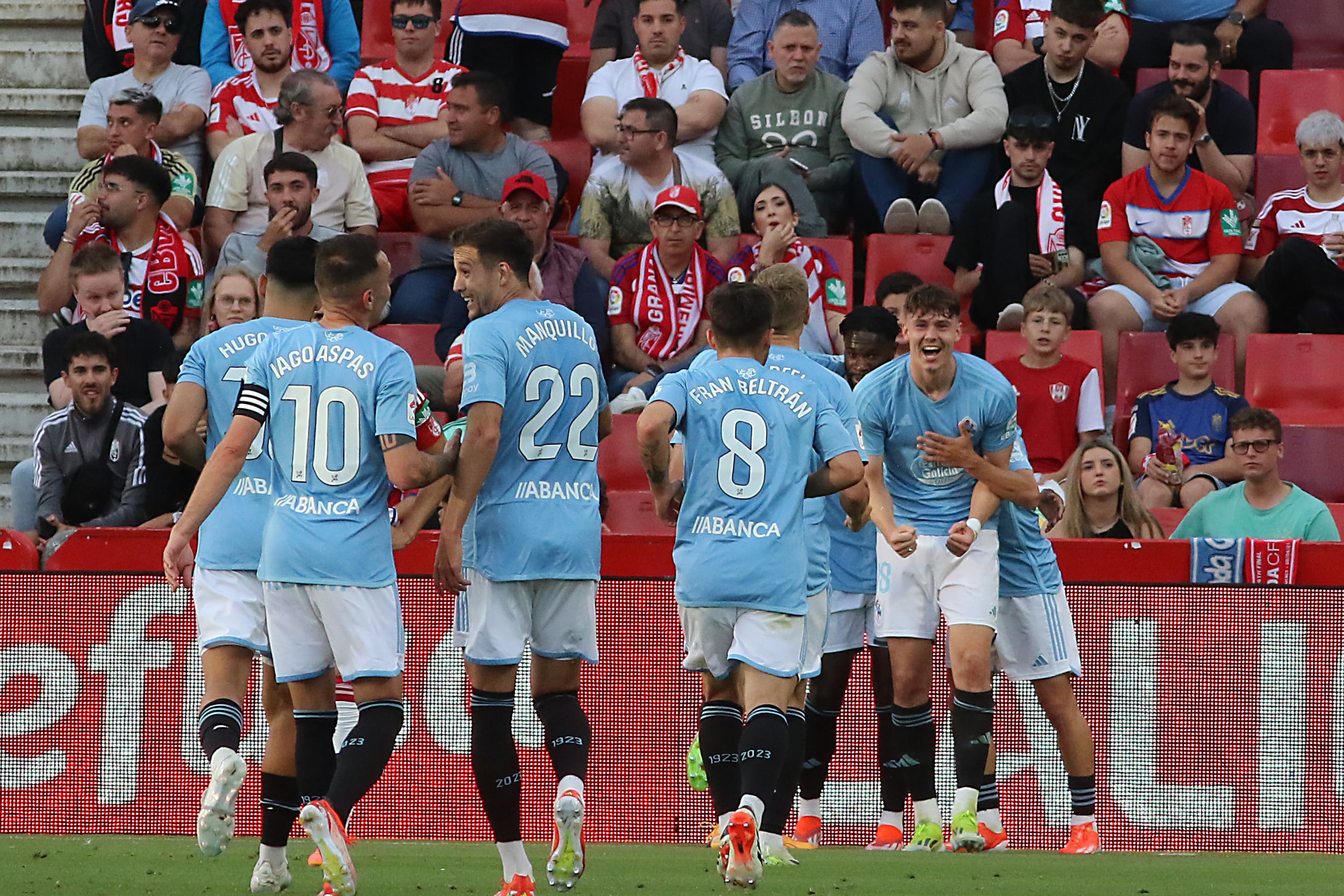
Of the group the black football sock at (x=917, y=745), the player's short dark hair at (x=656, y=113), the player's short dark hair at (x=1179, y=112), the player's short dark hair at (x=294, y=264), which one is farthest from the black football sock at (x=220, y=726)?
the player's short dark hair at (x=1179, y=112)

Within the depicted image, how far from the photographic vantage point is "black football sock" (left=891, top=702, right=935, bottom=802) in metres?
7.57

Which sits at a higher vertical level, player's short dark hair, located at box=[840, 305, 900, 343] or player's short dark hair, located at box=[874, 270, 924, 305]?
player's short dark hair, located at box=[874, 270, 924, 305]

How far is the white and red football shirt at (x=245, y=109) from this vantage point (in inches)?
481

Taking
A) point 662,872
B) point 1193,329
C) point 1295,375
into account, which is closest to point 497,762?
point 662,872

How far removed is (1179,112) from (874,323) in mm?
3683

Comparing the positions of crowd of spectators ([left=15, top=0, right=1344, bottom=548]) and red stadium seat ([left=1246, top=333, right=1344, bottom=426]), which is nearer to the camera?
crowd of spectators ([left=15, top=0, right=1344, bottom=548])

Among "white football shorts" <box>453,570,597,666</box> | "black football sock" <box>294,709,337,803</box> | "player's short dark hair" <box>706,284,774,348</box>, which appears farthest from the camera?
"player's short dark hair" <box>706,284,774,348</box>

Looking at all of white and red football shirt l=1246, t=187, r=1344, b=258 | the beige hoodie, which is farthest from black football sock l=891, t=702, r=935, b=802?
white and red football shirt l=1246, t=187, r=1344, b=258

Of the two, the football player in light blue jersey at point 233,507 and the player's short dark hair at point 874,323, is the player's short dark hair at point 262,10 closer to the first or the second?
the player's short dark hair at point 874,323

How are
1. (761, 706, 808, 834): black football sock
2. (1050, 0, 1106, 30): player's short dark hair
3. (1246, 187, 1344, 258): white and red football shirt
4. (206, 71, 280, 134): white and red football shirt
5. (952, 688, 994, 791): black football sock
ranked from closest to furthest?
(761, 706, 808, 834): black football sock → (952, 688, 994, 791): black football sock → (1246, 187, 1344, 258): white and red football shirt → (1050, 0, 1106, 30): player's short dark hair → (206, 71, 280, 134): white and red football shirt

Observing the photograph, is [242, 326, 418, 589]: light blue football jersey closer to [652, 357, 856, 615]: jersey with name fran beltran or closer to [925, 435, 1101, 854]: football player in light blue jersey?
[652, 357, 856, 615]: jersey with name fran beltran

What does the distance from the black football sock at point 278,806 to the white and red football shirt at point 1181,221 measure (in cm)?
682

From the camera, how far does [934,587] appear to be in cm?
759

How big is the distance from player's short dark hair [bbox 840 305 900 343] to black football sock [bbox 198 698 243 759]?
3516 millimetres
